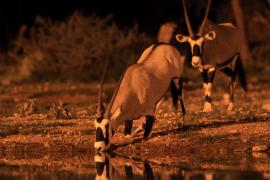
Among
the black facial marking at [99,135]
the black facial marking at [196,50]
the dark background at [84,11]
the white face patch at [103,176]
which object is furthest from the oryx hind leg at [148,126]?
the dark background at [84,11]

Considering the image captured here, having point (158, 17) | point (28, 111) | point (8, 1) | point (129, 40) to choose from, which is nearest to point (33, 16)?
point (8, 1)

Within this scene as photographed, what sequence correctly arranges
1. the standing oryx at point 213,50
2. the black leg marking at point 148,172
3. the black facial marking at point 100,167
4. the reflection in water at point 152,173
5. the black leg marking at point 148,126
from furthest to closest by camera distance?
the standing oryx at point 213,50
the black leg marking at point 148,126
the black facial marking at point 100,167
the black leg marking at point 148,172
the reflection in water at point 152,173

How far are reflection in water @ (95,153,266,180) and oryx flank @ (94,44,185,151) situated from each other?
2.43 feet

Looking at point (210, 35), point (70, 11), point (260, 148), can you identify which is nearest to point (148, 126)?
point (260, 148)

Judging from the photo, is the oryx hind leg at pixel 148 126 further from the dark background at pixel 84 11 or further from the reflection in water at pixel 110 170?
the dark background at pixel 84 11

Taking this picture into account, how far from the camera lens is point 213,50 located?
65.5 ft

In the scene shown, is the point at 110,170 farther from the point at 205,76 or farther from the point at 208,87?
the point at 205,76

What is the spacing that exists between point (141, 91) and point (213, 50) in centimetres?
526

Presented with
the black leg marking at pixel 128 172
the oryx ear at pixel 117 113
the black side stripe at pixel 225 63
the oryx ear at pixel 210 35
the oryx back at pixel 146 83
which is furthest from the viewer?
the black side stripe at pixel 225 63

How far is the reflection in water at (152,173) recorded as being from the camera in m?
12.0

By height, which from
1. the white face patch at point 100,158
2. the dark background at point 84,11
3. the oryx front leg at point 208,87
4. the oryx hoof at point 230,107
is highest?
the dark background at point 84,11

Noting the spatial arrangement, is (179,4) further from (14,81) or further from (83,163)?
(83,163)

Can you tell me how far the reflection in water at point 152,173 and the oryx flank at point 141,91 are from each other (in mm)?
740

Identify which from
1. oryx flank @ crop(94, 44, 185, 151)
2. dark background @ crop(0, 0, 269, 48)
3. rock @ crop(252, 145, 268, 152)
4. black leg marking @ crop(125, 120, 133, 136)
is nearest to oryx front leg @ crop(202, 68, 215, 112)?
oryx flank @ crop(94, 44, 185, 151)
